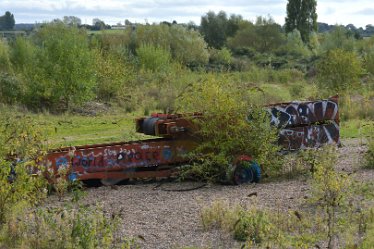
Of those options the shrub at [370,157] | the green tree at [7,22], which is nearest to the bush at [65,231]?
the shrub at [370,157]

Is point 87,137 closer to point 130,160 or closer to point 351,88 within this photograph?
point 130,160

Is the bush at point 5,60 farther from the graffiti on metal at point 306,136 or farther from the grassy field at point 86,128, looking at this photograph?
the graffiti on metal at point 306,136

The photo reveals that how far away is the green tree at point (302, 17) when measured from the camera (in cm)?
7912

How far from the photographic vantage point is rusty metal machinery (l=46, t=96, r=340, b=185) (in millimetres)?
11680

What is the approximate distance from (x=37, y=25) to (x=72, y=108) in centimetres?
4562

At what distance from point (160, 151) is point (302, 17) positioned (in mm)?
70587

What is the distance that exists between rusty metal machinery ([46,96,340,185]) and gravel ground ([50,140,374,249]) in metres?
0.32

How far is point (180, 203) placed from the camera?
10.0 m

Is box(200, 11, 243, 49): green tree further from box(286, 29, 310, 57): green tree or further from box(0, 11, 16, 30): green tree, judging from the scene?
box(0, 11, 16, 30): green tree

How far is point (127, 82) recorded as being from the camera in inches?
1268

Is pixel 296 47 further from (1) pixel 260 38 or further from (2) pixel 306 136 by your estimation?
(2) pixel 306 136

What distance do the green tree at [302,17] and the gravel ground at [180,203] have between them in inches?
2692

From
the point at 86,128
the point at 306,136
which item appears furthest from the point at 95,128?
the point at 306,136

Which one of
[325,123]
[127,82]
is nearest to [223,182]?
[325,123]
